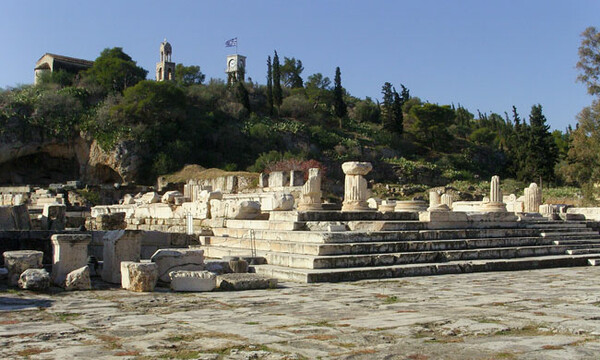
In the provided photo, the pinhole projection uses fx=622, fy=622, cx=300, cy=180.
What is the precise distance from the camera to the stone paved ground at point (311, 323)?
4.41 meters

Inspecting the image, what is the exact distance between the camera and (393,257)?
1040 centimetres

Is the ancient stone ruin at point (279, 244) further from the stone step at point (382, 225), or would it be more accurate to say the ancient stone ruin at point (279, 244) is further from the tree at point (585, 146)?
the tree at point (585, 146)

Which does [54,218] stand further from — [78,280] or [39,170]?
[39,170]

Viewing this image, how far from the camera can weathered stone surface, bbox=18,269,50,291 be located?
7.46 meters

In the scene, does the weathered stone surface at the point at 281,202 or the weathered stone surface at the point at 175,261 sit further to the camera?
the weathered stone surface at the point at 281,202

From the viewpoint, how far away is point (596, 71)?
34000mm

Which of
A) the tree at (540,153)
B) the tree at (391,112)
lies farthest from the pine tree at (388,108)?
the tree at (540,153)

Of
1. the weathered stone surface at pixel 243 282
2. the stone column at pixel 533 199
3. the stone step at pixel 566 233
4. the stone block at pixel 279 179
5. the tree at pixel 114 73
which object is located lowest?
the weathered stone surface at pixel 243 282

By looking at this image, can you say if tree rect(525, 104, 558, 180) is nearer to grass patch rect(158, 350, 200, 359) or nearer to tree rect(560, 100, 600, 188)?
tree rect(560, 100, 600, 188)

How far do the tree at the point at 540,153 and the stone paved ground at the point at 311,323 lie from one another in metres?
37.6

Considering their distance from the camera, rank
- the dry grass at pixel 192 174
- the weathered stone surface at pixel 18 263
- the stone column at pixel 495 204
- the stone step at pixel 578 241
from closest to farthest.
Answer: the weathered stone surface at pixel 18 263, the stone step at pixel 578 241, the stone column at pixel 495 204, the dry grass at pixel 192 174

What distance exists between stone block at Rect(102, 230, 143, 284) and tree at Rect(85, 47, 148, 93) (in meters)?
38.9

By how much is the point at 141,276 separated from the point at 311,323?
305cm

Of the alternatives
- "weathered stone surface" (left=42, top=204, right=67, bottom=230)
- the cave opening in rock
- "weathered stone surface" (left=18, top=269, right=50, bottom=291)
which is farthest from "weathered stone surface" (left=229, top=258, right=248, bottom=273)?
the cave opening in rock
